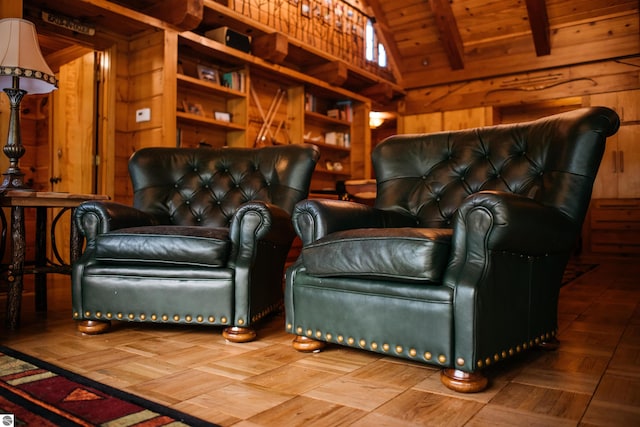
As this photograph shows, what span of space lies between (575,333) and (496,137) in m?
0.96

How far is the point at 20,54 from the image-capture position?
2.46m

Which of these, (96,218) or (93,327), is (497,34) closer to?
(96,218)

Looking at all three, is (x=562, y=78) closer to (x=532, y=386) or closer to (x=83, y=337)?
(x=532, y=386)

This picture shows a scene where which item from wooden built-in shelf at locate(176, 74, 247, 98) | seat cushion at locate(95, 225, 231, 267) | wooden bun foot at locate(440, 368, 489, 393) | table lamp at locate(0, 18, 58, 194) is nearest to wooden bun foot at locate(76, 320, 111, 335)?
seat cushion at locate(95, 225, 231, 267)

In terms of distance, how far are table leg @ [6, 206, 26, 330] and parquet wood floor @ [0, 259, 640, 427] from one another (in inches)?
3.3

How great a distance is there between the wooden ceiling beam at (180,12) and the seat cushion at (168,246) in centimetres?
239

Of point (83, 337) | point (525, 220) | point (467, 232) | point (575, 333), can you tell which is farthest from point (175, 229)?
point (575, 333)

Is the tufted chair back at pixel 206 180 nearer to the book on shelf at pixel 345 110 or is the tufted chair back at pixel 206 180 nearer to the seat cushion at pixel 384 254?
the seat cushion at pixel 384 254

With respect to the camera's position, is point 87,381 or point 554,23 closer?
point 87,381

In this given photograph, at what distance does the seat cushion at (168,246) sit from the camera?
6.63 feet

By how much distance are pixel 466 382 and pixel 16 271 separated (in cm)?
203

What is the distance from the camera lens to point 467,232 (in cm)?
151

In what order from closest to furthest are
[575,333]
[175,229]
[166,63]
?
[175,229], [575,333], [166,63]

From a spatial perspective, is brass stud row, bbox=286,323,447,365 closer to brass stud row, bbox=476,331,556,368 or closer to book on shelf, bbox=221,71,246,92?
brass stud row, bbox=476,331,556,368
